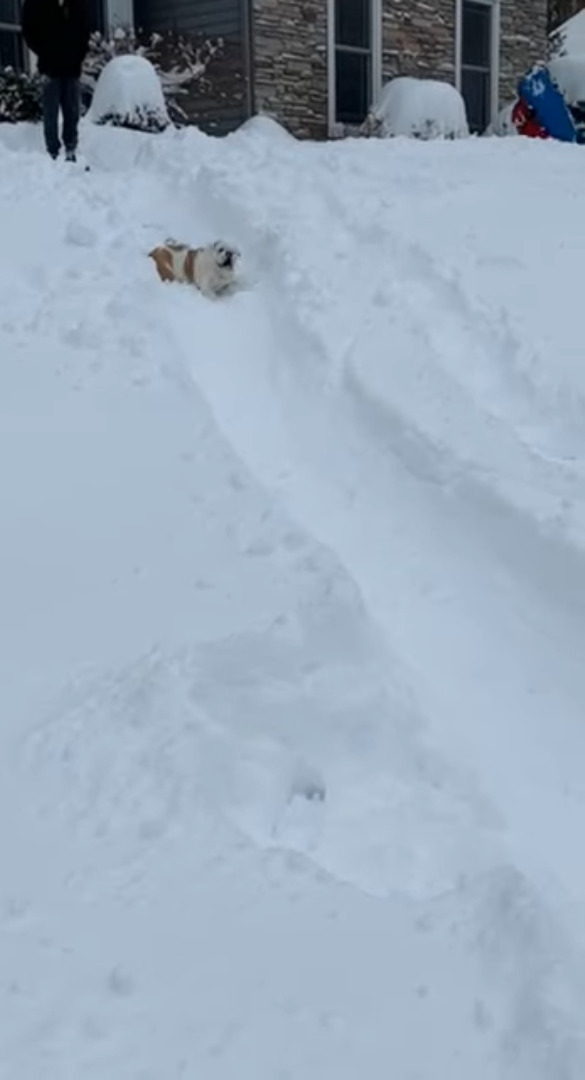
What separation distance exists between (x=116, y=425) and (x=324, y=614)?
190 cm

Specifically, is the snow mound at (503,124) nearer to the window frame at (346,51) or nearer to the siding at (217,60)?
the window frame at (346,51)

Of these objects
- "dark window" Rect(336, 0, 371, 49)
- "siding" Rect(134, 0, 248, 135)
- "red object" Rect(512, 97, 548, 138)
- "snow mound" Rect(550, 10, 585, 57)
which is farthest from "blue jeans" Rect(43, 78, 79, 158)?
"snow mound" Rect(550, 10, 585, 57)

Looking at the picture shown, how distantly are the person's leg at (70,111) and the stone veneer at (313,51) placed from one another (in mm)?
4159

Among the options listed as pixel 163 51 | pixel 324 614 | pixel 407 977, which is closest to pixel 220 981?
pixel 407 977

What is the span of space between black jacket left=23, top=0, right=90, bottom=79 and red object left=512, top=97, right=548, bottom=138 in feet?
20.5

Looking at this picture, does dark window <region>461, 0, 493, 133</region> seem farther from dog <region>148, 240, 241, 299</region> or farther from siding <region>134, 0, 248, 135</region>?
dog <region>148, 240, 241, 299</region>

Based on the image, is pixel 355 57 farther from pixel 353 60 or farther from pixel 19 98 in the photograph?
pixel 19 98

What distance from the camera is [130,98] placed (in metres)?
12.3

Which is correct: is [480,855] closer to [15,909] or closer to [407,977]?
[407,977]

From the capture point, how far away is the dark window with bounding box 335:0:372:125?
50.3 feet

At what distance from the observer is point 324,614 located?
14.9ft

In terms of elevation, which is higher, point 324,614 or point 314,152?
point 314,152

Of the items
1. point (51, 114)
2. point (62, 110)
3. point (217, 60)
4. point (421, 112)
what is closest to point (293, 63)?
point (217, 60)

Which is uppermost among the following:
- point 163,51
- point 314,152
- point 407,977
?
point 163,51
